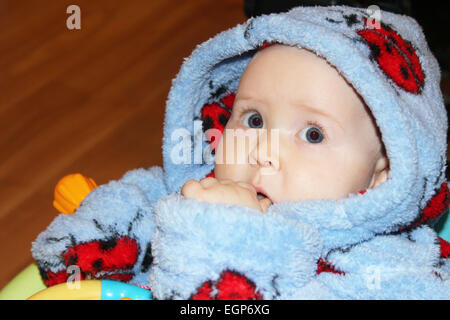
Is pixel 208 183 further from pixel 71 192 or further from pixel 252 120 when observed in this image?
pixel 71 192

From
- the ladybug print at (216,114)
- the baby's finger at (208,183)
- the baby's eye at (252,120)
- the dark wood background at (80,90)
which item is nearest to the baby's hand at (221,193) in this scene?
the baby's finger at (208,183)

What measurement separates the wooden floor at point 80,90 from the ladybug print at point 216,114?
1.80 ft

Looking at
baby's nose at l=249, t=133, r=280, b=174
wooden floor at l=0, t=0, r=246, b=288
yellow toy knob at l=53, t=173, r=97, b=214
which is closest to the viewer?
baby's nose at l=249, t=133, r=280, b=174

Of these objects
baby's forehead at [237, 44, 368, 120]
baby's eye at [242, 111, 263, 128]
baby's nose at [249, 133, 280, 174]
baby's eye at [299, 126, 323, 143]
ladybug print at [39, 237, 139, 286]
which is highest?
baby's forehead at [237, 44, 368, 120]

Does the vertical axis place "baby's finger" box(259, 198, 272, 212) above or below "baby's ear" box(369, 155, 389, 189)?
below

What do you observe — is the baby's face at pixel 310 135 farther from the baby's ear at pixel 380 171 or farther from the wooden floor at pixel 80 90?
the wooden floor at pixel 80 90

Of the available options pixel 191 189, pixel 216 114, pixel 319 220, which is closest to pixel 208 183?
pixel 191 189

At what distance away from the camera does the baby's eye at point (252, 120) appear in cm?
67

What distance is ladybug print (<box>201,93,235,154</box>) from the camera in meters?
0.79

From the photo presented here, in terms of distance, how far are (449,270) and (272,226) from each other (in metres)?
0.29

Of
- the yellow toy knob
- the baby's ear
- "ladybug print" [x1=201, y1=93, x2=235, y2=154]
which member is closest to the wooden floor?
the yellow toy knob

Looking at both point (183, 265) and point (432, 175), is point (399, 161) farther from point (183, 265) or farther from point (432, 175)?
point (183, 265)

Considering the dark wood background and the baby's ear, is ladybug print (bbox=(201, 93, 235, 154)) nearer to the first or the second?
the baby's ear
